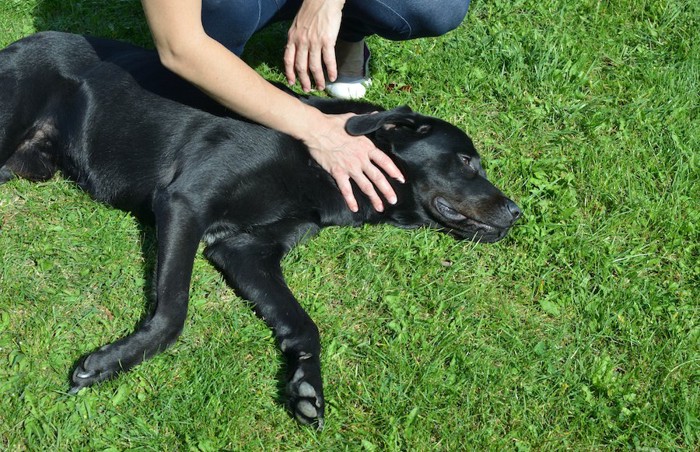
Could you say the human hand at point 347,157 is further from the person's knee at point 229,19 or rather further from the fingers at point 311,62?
the person's knee at point 229,19

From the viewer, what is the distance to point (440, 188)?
3.96 meters

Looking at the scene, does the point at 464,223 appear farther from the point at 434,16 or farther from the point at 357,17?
the point at 357,17

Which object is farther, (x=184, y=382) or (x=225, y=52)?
(x=225, y=52)

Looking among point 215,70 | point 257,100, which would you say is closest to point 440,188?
point 257,100

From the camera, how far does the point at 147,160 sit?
3824 millimetres

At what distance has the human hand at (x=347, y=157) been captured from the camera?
371 centimetres

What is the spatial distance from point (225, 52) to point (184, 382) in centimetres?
139

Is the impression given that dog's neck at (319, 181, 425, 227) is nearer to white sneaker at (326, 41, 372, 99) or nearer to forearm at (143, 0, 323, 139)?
forearm at (143, 0, 323, 139)

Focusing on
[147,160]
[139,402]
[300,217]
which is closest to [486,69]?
[300,217]

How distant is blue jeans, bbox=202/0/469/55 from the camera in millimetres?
4160

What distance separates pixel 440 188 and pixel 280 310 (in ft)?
3.62

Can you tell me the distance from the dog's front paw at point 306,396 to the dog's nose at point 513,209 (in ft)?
4.64

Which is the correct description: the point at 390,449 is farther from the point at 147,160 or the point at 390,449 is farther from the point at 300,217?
the point at 147,160

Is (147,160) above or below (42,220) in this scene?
above
